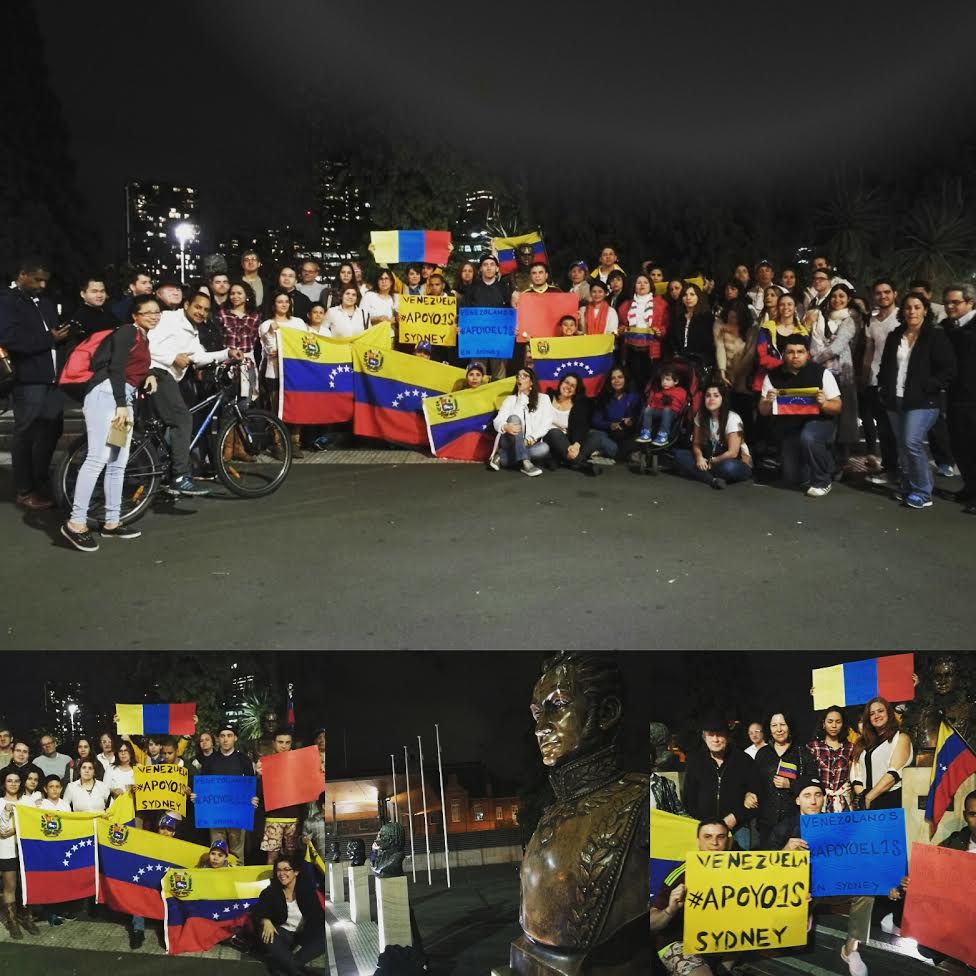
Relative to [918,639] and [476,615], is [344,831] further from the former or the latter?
[918,639]

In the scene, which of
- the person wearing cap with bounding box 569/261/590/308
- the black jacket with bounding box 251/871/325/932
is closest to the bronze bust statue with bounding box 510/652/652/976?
the black jacket with bounding box 251/871/325/932

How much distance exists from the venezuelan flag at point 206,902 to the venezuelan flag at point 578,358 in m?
6.19

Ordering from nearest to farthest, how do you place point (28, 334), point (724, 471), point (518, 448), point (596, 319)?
point (28, 334) → point (724, 471) → point (518, 448) → point (596, 319)

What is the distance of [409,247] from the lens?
11.1 metres

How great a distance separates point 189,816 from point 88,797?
1.53 ft

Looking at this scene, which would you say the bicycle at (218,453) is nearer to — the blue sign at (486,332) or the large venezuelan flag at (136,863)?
the blue sign at (486,332)

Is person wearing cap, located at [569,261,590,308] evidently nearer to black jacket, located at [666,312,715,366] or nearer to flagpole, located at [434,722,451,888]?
black jacket, located at [666,312,715,366]

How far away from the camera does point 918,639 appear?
5.56m

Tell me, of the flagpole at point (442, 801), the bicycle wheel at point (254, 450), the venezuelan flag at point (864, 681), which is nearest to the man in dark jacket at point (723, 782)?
the venezuelan flag at point (864, 681)

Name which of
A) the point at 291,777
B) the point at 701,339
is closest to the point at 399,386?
the point at 701,339

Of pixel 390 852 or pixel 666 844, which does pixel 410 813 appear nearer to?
pixel 390 852

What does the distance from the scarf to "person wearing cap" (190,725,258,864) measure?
254 inches

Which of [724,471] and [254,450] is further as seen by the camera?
[724,471]

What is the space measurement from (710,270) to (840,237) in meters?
2.09
